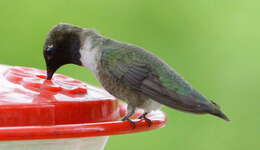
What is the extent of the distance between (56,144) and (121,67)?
60cm

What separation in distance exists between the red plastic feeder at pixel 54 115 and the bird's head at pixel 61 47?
0.08 m

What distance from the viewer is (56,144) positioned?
2311mm

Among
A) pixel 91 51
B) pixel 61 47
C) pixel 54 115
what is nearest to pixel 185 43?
pixel 91 51

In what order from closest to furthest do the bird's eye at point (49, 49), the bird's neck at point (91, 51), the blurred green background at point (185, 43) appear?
the bird's eye at point (49, 49)
the bird's neck at point (91, 51)
the blurred green background at point (185, 43)

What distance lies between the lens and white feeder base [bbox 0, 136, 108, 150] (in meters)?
2.21

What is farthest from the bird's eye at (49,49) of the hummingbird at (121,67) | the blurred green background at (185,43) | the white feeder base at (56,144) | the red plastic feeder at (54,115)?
the blurred green background at (185,43)

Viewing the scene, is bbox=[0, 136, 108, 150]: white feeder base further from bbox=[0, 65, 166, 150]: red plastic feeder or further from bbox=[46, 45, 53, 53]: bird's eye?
bbox=[46, 45, 53, 53]: bird's eye

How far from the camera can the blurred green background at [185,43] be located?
417cm

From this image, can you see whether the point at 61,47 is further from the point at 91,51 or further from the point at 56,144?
the point at 56,144

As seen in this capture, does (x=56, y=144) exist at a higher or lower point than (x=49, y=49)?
→ lower

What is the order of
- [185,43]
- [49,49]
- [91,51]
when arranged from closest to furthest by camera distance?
1. [49,49]
2. [91,51]
3. [185,43]

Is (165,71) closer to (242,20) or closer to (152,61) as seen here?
(152,61)

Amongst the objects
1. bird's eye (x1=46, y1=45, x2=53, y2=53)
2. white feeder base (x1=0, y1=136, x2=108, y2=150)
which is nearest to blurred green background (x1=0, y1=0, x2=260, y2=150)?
bird's eye (x1=46, y1=45, x2=53, y2=53)

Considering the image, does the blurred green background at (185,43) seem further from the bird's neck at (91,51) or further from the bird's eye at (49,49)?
the bird's eye at (49,49)
